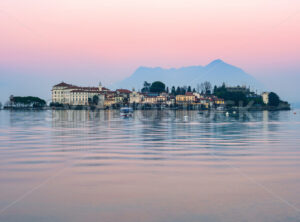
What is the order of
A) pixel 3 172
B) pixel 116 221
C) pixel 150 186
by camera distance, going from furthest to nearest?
pixel 3 172 < pixel 150 186 < pixel 116 221

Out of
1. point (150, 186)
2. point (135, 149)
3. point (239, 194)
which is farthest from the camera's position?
point (135, 149)

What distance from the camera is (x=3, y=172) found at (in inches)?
604

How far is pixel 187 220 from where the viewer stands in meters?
8.82

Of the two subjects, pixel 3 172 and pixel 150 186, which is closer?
pixel 150 186

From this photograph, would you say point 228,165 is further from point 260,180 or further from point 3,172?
point 3,172

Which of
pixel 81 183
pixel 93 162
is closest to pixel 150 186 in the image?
pixel 81 183

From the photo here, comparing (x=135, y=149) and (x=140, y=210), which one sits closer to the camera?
(x=140, y=210)

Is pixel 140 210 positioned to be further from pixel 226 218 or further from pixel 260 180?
pixel 260 180

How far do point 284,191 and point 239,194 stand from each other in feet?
4.92

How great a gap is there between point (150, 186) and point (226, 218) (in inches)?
159

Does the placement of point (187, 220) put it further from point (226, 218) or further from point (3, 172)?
point (3, 172)

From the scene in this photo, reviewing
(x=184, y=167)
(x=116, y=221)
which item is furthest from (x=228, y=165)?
(x=116, y=221)

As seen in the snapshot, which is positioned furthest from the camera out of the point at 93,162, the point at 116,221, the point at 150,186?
the point at 93,162

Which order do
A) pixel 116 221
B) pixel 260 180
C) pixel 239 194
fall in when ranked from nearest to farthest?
1. pixel 116 221
2. pixel 239 194
3. pixel 260 180
